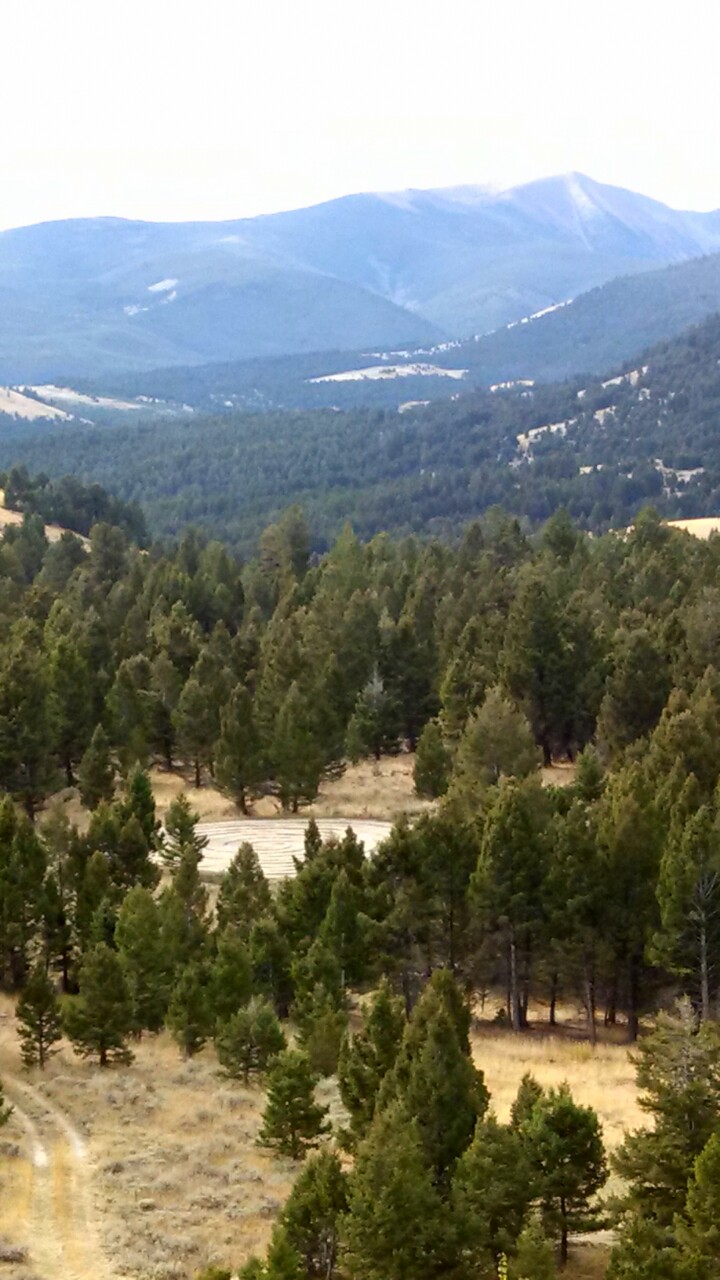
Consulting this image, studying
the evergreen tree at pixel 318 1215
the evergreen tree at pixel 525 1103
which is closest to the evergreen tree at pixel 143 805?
the evergreen tree at pixel 318 1215

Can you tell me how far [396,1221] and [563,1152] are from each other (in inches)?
149

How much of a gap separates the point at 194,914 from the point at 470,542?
8055 cm

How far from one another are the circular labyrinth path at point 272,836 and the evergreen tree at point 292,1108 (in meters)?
29.0

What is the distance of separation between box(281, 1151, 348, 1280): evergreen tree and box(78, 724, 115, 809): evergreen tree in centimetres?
4726

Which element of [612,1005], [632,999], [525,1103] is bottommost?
[612,1005]

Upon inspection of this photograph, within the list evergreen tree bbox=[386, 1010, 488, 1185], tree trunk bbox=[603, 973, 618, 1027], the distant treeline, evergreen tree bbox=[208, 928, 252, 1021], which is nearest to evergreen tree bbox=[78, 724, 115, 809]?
evergreen tree bbox=[208, 928, 252, 1021]

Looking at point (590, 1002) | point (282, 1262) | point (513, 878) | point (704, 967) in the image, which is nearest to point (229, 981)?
point (513, 878)

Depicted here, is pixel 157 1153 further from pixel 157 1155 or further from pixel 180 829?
pixel 180 829

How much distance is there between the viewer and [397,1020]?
41.3 m

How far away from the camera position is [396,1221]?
106 ft

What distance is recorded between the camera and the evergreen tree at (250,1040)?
4772 cm

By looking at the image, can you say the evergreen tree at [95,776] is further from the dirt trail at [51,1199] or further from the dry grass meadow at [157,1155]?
the dirt trail at [51,1199]

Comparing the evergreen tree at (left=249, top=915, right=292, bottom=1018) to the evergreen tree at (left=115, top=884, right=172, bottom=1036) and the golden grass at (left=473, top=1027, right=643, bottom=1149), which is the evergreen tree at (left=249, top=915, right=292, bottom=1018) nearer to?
the evergreen tree at (left=115, top=884, right=172, bottom=1036)

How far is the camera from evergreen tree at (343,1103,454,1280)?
32.3 meters
